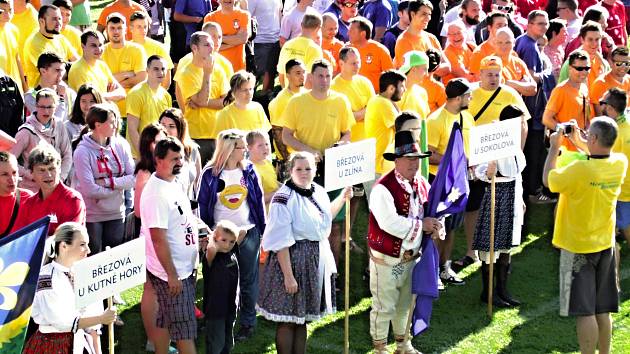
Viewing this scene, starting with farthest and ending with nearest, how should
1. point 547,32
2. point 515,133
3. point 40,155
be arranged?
1. point 547,32
2. point 515,133
3. point 40,155

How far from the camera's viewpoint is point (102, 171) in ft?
30.0

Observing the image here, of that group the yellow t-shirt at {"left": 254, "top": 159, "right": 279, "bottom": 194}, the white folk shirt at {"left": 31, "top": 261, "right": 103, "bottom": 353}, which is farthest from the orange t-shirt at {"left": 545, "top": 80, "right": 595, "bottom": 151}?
the white folk shirt at {"left": 31, "top": 261, "right": 103, "bottom": 353}

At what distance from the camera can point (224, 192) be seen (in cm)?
892

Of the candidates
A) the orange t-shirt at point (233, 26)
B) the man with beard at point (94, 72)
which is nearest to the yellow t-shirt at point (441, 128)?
the man with beard at point (94, 72)

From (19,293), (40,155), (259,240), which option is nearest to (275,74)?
(259,240)

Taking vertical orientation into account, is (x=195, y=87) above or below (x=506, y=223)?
above

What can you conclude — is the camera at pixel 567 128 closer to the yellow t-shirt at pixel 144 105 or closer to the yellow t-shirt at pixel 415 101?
the yellow t-shirt at pixel 415 101

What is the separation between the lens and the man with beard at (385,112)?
34.7 ft

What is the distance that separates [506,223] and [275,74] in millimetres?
6264

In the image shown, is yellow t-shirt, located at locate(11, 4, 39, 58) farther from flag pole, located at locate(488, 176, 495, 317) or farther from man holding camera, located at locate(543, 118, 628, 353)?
Result: man holding camera, located at locate(543, 118, 628, 353)

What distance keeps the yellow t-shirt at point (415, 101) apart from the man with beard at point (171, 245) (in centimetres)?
323

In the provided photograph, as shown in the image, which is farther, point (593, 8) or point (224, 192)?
point (593, 8)

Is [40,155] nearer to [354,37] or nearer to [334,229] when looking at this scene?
[334,229]

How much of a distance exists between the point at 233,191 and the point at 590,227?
2800 mm
